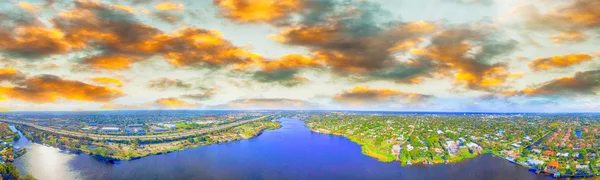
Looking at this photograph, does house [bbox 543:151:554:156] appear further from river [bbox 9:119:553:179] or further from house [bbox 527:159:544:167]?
river [bbox 9:119:553:179]

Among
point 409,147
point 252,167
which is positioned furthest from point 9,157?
point 409,147

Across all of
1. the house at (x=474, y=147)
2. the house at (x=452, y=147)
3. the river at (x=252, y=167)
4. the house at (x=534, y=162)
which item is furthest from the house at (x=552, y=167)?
the house at (x=452, y=147)

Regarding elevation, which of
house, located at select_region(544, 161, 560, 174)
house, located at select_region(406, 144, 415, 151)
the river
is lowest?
the river

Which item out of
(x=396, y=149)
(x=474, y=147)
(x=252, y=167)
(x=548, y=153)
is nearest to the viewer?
(x=252, y=167)

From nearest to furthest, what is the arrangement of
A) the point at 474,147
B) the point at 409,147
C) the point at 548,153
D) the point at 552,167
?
the point at 552,167
the point at 548,153
the point at 409,147
the point at 474,147

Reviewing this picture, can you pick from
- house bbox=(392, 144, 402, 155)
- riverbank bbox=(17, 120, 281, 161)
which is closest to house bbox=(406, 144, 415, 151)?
house bbox=(392, 144, 402, 155)

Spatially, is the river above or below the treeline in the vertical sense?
below

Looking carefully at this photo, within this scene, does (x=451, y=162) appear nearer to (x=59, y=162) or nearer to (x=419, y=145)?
(x=419, y=145)

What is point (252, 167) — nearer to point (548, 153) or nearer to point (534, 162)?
point (534, 162)

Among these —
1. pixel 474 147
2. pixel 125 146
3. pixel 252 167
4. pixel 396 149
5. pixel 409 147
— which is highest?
pixel 409 147
